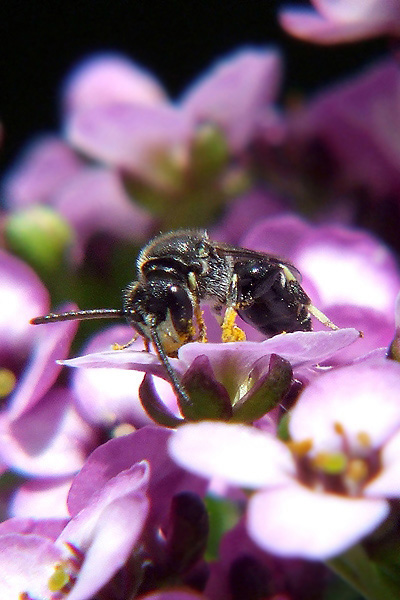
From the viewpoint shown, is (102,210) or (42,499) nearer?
(42,499)

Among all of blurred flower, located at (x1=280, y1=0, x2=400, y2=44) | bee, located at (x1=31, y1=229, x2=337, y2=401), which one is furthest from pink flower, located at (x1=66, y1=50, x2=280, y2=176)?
bee, located at (x1=31, y1=229, x2=337, y2=401)

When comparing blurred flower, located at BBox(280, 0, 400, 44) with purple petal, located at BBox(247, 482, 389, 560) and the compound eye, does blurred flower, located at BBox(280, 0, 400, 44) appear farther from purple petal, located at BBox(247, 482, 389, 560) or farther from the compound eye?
purple petal, located at BBox(247, 482, 389, 560)

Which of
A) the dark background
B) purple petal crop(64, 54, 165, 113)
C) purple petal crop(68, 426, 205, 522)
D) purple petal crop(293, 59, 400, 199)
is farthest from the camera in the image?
the dark background

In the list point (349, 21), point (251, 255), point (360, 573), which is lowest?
point (360, 573)

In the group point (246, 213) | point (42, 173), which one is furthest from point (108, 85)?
point (246, 213)

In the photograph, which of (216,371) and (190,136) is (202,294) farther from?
(190,136)

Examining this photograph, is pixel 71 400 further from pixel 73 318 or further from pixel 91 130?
pixel 91 130
